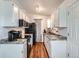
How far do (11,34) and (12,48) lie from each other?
1.87 ft

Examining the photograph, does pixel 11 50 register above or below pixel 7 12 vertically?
below

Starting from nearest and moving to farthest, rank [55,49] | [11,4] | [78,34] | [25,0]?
[78,34]
[11,4]
[55,49]
[25,0]

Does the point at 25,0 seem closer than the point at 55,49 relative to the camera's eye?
No

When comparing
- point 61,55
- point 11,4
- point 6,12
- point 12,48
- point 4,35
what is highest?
point 11,4

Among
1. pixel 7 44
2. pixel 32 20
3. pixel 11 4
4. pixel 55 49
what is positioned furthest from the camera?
pixel 32 20

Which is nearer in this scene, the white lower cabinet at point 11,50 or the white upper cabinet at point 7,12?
the white lower cabinet at point 11,50

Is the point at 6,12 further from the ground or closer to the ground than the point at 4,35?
further from the ground

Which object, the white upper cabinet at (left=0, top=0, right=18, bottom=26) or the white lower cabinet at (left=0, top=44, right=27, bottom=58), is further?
the white upper cabinet at (left=0, top=0, right=18, bottom=26)

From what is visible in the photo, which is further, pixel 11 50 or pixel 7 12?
pixel 7 12

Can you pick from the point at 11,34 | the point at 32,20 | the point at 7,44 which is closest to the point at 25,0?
the point at 11,34

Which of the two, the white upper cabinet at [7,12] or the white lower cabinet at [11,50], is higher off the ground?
the white upper cabinet at [7,12]

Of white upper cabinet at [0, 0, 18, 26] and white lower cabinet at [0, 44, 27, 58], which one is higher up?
white upper cabinet at [0, 0, 18, 26]

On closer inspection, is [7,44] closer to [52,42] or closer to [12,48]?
[12,48]

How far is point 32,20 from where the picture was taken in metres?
11.0
